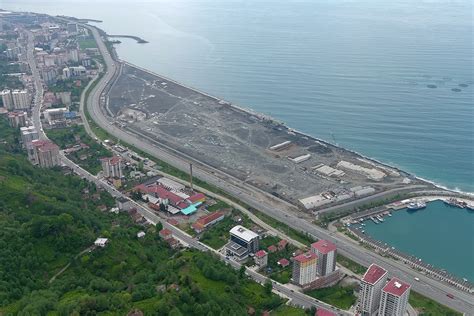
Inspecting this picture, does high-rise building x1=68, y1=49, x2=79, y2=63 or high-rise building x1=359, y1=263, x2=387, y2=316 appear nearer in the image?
high-rise building x1=359, y1=263, x2=387, y2=316

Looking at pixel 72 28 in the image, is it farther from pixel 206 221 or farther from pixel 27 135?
pixel 206 221

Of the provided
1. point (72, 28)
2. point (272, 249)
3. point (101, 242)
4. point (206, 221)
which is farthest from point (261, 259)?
point (72, 28)

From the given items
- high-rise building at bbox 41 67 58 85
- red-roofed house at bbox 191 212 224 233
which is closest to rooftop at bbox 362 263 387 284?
red-roofed house at bbox 191 212 224 233

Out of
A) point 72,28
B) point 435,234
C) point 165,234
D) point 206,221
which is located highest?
point 72,28

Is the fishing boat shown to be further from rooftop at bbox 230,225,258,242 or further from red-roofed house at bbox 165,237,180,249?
red-roofed house at bbox 165,237,180,249

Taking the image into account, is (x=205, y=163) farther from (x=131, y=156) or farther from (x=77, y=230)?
(x=77, y=230)

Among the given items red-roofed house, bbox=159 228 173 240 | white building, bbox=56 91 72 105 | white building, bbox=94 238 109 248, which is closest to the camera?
white building, bbox=94 238 109 248

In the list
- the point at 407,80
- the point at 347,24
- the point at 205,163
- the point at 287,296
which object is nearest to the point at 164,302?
the point at 287,296
